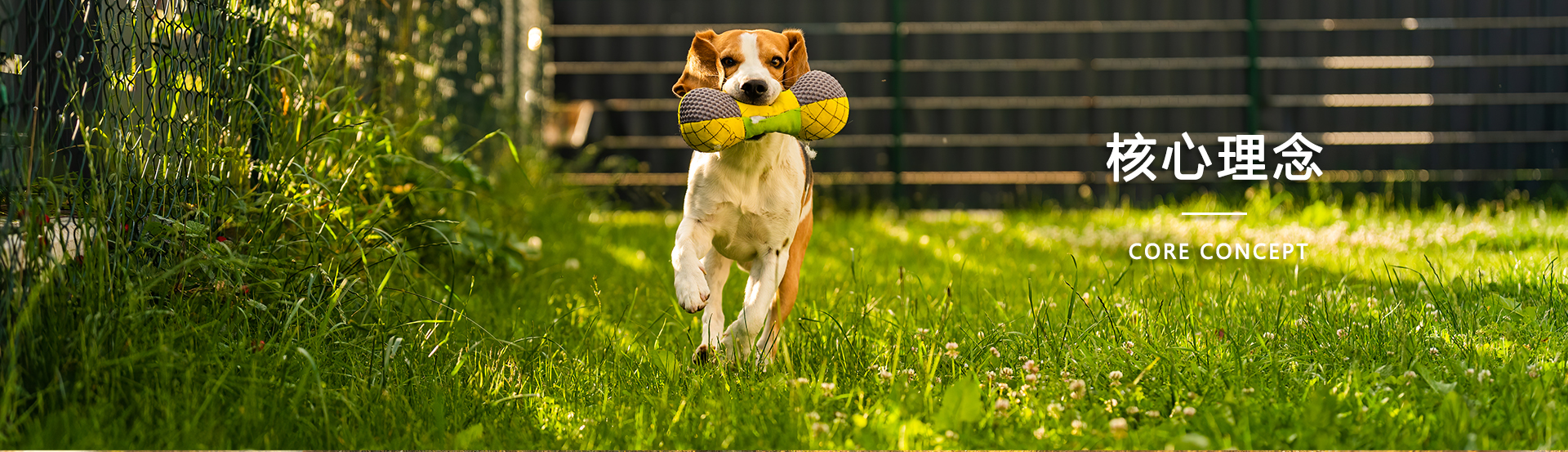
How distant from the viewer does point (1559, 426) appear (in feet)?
5.85

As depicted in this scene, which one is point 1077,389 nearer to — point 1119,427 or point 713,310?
point 1119,427

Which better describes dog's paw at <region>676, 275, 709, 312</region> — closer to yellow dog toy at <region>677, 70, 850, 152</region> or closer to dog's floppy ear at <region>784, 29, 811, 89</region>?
yellow dog toy at <region>677, 70, 850, 152</region>

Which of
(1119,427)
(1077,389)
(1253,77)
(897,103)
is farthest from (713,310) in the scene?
(1253,77)

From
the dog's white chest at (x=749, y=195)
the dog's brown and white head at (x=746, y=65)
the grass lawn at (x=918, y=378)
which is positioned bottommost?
the grass lawn at (x=918, y=378)

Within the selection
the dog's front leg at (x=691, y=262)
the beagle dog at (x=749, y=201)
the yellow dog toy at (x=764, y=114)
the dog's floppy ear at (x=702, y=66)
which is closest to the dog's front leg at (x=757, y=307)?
the beagle dog at (x=749, y=201)

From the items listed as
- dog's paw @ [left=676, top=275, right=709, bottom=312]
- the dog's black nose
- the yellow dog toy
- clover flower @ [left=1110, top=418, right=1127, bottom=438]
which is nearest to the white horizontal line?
the yellow dog toy

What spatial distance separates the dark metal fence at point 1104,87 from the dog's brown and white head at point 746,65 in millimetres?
4894

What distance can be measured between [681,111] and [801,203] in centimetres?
49

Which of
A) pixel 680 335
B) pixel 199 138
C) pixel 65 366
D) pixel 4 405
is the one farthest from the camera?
pixel 680 335

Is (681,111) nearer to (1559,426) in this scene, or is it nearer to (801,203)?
(801,203)

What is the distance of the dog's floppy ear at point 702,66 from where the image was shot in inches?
93.0

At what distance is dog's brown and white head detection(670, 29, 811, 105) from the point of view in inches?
88.0

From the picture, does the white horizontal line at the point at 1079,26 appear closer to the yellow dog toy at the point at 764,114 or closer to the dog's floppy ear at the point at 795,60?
the dog's floppy ear at the point at 795,60

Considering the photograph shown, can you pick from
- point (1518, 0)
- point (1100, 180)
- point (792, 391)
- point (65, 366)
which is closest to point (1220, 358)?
point (792, 391)
